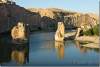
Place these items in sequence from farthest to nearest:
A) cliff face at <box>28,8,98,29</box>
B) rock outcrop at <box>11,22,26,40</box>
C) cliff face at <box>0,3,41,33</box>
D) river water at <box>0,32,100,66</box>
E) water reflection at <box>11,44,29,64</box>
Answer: cliff face at <box>28,8,98,29</box>
cliff face at <box>0,3,41,33</box>
rock outcrop at <box>11,22,26,40</box>
water reflection at <box>11,44,29,64</box>
river water at <box>0,32,100,66</box>

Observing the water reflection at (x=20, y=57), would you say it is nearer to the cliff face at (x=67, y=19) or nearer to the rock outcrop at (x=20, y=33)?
the rock outcrop at (x=20, y=33)

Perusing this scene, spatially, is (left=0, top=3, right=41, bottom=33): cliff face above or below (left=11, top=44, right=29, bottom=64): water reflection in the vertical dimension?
above

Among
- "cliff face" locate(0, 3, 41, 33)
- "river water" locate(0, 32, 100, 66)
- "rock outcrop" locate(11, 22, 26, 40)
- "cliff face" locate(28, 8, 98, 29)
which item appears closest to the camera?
"river water" locate(0, 32, 100, 66)

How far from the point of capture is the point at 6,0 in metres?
46.0

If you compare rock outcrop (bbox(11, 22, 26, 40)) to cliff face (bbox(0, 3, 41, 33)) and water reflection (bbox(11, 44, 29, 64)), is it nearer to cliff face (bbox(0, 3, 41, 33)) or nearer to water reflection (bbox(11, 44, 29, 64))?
water reflection (bbox(11, 44, 29, 64))

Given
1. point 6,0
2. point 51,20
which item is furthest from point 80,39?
point 51,20

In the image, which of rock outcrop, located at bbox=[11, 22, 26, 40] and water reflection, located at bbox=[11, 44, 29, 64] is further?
rock outcrop, located at bbox=[11, 22, 26, 40]

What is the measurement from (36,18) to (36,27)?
6.08 feet

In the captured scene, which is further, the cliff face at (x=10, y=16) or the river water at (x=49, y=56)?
the cliff face at (x=10, y=16)

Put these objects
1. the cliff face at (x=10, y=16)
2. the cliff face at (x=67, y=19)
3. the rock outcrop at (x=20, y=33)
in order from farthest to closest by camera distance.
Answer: the cliff face at (x=67, y=19), the cliff face at (x=10, y=16), the rock outcrop at (x=20, y=33)

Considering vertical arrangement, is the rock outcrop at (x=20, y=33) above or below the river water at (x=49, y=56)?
above

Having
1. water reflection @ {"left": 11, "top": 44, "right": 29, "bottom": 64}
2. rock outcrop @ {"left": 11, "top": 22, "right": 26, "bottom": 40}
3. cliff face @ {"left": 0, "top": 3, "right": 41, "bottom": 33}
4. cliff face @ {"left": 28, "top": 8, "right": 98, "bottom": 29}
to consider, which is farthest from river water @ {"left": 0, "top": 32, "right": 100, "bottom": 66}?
cliff face @ {"left": 28, "top": 8, "right": 98, "bottom": 29}

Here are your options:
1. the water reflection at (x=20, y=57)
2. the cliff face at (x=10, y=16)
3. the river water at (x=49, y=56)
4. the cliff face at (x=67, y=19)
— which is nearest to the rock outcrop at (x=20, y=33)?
the river water at (x=49, y=56)

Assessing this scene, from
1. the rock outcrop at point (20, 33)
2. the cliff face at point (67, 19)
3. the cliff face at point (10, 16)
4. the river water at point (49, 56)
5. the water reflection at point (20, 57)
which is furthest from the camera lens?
the cliff face at point (67, 19)
